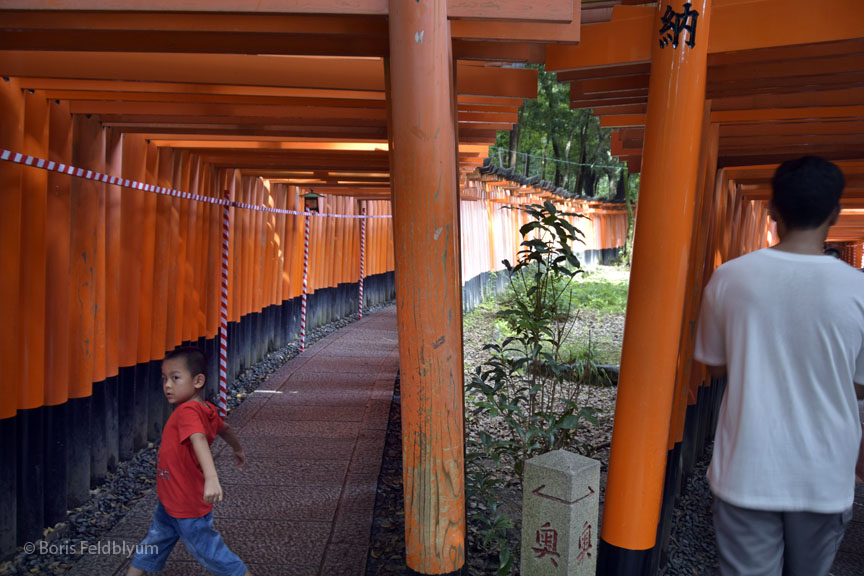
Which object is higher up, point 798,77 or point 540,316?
point 798,77

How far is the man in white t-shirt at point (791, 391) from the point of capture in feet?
7.09

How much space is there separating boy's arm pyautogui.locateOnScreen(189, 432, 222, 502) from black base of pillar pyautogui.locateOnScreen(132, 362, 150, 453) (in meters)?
3.55

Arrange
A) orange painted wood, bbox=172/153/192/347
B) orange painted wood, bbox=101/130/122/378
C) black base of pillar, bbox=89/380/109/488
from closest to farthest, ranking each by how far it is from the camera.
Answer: black base of pillar, bbox=89/380/109/488 < orange painted wood, bbox=101/130/122/378 < orange painted wood, bbox=172/153/192/347

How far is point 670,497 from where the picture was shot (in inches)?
205

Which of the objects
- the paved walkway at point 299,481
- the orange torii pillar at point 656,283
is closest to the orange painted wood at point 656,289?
the orange torii pillar at point 656,283

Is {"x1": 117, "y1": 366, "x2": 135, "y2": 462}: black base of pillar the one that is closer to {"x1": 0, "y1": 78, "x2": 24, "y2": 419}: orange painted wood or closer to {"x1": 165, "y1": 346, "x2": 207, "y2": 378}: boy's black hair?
{"x1": 0, "y1": 78, "x2": 24, "y2": 419}: orange painted wood

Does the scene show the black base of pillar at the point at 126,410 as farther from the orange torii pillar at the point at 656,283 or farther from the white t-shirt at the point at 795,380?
the white t-shirt at the point at 795,380

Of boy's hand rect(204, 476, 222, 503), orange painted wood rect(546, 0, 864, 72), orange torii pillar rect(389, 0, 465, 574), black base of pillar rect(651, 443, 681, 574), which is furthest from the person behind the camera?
black base of pillar rect(651, 443, 681, 574)

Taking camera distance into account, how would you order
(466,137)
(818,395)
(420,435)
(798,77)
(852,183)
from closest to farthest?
1. (818,395)
2. (420,435)
3. (798,77)
4. (466,137)
5. (852,183)

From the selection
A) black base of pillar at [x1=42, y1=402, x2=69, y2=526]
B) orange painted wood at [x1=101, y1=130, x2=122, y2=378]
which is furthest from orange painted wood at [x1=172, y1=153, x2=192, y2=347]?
black base of pillar at [x1=42, y1=402, x2=69, y2=526]

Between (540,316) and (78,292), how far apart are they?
3279mm

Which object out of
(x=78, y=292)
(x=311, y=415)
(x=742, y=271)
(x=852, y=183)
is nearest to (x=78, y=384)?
(x=78, y=292)

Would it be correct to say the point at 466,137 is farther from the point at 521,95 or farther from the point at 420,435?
the point at 420,435

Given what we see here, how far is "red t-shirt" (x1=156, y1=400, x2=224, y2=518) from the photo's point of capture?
3551 mm
